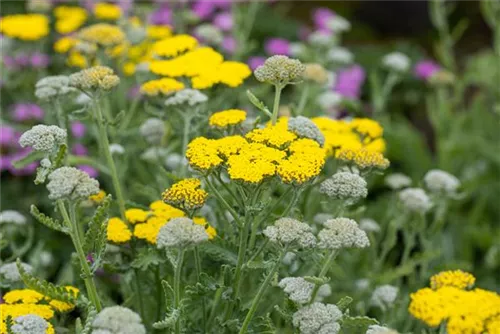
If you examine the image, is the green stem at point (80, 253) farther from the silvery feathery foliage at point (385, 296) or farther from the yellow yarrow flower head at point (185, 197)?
the silvery feathery foliage at point (385, 296)

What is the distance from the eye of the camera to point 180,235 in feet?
5.18

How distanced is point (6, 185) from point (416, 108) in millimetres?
2883

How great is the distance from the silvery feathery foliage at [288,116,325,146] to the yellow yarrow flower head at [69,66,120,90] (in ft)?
1.53

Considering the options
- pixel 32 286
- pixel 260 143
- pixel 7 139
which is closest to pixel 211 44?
pixel 7 139

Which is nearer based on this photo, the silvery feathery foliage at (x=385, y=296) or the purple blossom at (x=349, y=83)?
the silvery feathery foliage at (x=385, y=296)

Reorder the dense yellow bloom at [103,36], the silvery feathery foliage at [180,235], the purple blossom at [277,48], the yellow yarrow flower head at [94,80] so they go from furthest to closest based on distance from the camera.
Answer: the purple blossom at [277,48]
the dense yellow bloom at [103,36]
the yellow yarrow flower head at [94,80]
the silvery feathery foliage at [180,235]

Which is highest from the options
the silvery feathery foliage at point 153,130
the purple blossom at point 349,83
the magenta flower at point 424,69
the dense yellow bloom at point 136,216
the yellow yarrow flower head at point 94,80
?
the yellow yarrow flower head at point 94,80

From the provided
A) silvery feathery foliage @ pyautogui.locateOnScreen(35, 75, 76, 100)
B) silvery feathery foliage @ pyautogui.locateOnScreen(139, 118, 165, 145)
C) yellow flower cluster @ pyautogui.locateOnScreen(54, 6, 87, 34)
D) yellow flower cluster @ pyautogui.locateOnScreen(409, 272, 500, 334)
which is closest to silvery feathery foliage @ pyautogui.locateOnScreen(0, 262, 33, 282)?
silvery feathery foliage @ pyautogui.locateOnScreen(35, 75, 76, 100)

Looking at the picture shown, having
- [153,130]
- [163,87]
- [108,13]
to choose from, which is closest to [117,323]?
[163,87]

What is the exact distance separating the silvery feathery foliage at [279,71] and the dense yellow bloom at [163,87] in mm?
430

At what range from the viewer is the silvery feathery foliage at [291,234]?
5.50 ft

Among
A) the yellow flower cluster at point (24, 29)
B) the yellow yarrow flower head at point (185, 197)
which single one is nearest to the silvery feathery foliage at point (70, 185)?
the yellow yarrow flower head at point (185, 197)

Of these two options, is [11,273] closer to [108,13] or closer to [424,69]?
[108,13]

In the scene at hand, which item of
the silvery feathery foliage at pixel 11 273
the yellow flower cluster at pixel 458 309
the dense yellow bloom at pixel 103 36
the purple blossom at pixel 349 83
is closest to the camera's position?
the yellow flower cluster at pixel 458 309
